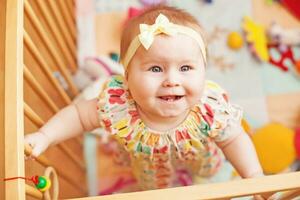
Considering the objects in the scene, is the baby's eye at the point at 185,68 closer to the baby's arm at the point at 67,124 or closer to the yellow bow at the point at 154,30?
the yellow bow at the point at 154,30

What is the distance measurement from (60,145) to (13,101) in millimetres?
395

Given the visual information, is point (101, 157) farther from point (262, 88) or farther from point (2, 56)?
point (2, 56)

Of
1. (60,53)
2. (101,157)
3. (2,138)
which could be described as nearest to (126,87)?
(2,138)

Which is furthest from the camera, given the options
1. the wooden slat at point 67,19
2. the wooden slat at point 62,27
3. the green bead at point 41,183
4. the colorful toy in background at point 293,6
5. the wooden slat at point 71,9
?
the colorful toy in background at point 293,6

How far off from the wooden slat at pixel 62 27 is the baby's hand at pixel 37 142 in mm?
378

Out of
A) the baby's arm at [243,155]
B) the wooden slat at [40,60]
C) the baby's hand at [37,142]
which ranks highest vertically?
the wooden slat at [40,60]

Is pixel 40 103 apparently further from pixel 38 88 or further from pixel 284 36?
pixel 284 36

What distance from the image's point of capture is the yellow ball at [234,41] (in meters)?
1.52

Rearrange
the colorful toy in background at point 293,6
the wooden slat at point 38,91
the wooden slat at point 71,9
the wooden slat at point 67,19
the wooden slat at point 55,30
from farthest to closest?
the colorful toy in background at point 293,6, the wooden slat at point 71,9, the wooden slat at point 67,19, the wooden slat at point 55,30, the wooden slat at point 38,91

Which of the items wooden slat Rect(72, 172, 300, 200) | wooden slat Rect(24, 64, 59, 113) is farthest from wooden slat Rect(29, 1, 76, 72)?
wooden slat Rect(72, 172, 300, 200)

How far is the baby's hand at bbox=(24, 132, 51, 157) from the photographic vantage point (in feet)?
2.78

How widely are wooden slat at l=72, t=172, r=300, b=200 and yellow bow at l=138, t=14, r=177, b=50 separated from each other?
253 mm

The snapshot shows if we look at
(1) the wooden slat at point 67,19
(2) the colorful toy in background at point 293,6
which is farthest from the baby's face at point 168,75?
(2) the colorful toy in background at point 293,6

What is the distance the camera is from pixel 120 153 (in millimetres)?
1215
